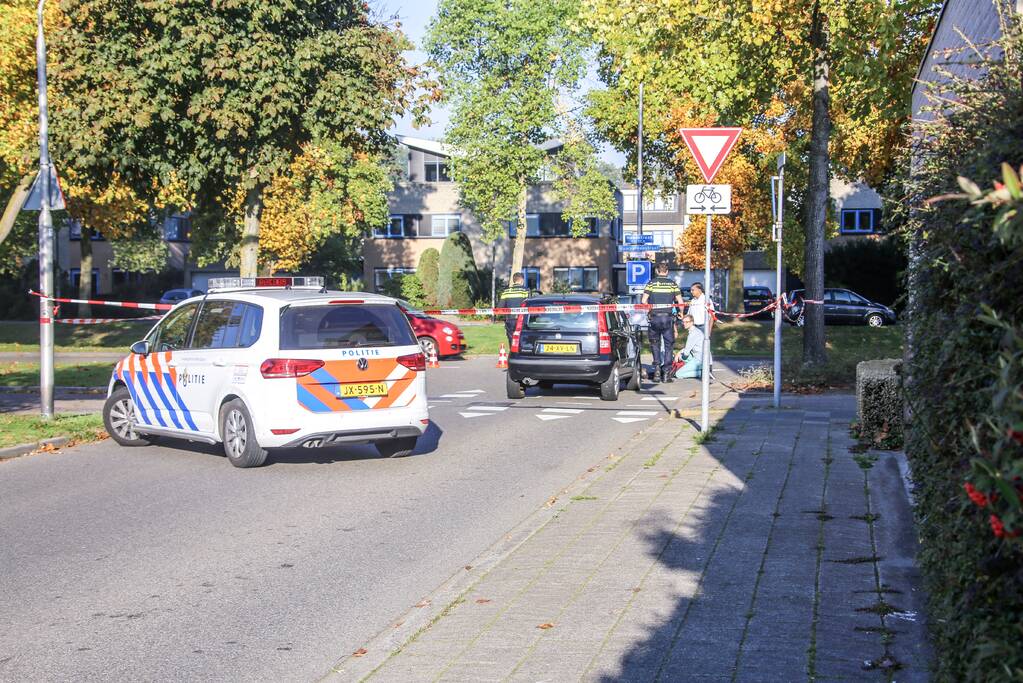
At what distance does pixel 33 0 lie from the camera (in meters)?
26.9

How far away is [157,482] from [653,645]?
22.1ft

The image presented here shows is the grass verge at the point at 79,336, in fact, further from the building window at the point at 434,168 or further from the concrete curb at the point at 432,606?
the concrete curb at the point at 432,606

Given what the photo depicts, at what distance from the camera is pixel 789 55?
69.2 ft

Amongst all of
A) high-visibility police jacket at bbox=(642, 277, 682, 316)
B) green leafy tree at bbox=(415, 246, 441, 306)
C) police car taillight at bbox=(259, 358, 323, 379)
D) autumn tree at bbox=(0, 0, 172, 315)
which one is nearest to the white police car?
police car taillight at bbox=(259, 358, 323, 379)

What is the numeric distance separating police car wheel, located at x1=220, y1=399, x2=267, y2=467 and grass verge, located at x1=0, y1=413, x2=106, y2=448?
9.20 ft

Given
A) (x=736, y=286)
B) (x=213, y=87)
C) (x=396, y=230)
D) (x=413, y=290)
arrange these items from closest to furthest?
(x=213, y=87), (x=736, y=286), (x=413, y=290), (x=396, y=230)

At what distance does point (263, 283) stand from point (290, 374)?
6.60 feet

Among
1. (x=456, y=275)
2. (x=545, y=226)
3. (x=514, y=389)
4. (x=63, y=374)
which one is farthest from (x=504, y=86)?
(x=514, y=389)

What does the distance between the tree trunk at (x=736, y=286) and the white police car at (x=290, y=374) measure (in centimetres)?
4536

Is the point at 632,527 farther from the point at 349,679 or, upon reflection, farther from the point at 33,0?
the point at 33,0

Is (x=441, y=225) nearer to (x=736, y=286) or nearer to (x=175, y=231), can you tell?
(x=175, y=231)

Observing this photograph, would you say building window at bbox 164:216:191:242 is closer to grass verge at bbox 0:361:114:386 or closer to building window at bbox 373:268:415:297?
building window at bbox 373:268:415:297

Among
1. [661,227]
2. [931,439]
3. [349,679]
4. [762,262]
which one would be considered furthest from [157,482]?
[661,227]

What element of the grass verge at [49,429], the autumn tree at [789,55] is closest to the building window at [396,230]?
the autumn tree at [789,55]
